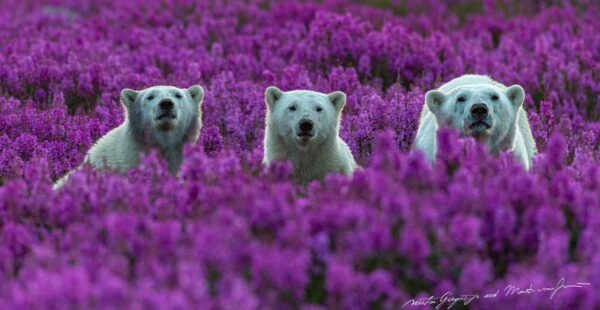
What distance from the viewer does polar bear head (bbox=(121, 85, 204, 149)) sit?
24.3ft

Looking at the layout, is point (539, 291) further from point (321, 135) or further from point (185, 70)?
point (185, 70)

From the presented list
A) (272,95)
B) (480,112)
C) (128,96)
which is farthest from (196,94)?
(480,112)

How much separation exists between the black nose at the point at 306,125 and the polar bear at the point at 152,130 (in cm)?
109

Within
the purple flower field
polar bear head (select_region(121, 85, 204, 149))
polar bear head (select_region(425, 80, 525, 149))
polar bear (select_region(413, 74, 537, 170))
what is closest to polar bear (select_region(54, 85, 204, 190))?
polar bear head (select_region(121, 85, 204, 149))

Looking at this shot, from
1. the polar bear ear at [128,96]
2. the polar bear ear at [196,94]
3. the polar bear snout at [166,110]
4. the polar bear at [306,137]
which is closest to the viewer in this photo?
the polar bear at [306,137]

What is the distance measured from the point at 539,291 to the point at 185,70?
27.9ft

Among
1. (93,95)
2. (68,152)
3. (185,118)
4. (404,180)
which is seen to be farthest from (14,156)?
(404,180)

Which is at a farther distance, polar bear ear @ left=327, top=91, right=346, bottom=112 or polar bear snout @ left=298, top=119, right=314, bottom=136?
polar bear ear @ left=327, top=91, right=346, bottom=112

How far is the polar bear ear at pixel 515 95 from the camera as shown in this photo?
707 cm

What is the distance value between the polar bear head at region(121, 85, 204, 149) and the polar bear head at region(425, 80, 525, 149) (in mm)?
1916

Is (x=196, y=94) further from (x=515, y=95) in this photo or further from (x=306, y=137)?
(x=515, y=95)

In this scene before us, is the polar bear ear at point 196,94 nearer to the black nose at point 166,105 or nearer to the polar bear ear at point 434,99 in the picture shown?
the black nose at point 166,105

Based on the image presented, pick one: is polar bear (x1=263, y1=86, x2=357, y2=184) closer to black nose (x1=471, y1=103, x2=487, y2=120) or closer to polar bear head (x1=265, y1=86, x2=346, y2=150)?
polar bear head (x1=265, y1=86, x2=346, y2=150)

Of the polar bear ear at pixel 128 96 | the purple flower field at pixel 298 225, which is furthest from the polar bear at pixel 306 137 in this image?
the polar bear ear at pixel 128 96
